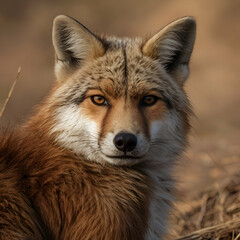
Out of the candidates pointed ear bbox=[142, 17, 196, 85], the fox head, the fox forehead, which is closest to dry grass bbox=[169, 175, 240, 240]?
the fox head

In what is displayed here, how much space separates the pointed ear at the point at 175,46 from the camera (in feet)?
18.9

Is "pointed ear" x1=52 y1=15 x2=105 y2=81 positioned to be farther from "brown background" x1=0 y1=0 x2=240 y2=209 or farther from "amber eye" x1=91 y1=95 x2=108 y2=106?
"brown background" x1=0 y1=0 x2=240 y2=209

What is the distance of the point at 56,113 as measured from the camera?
5.49 m

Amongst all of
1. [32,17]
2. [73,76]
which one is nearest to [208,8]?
[32,17]

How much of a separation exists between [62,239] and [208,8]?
16381 mm

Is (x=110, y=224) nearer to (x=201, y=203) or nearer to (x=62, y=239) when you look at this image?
(x=62, y=239)

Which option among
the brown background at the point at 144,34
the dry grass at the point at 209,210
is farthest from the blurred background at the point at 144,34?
the dry grass at the point at 209,210

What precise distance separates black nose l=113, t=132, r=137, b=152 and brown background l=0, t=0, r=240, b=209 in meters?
5.45

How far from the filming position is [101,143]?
516 centimetres

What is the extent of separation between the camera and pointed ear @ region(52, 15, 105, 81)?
563 centimetres

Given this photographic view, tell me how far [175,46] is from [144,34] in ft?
32.6

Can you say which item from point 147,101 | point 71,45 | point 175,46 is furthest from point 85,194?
point 175,46

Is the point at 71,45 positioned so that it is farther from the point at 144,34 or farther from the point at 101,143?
the point at 144,34

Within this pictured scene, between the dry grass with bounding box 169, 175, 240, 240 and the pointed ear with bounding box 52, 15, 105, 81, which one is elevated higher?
the pointed ear with bounding box 52, 15, 105, 81
